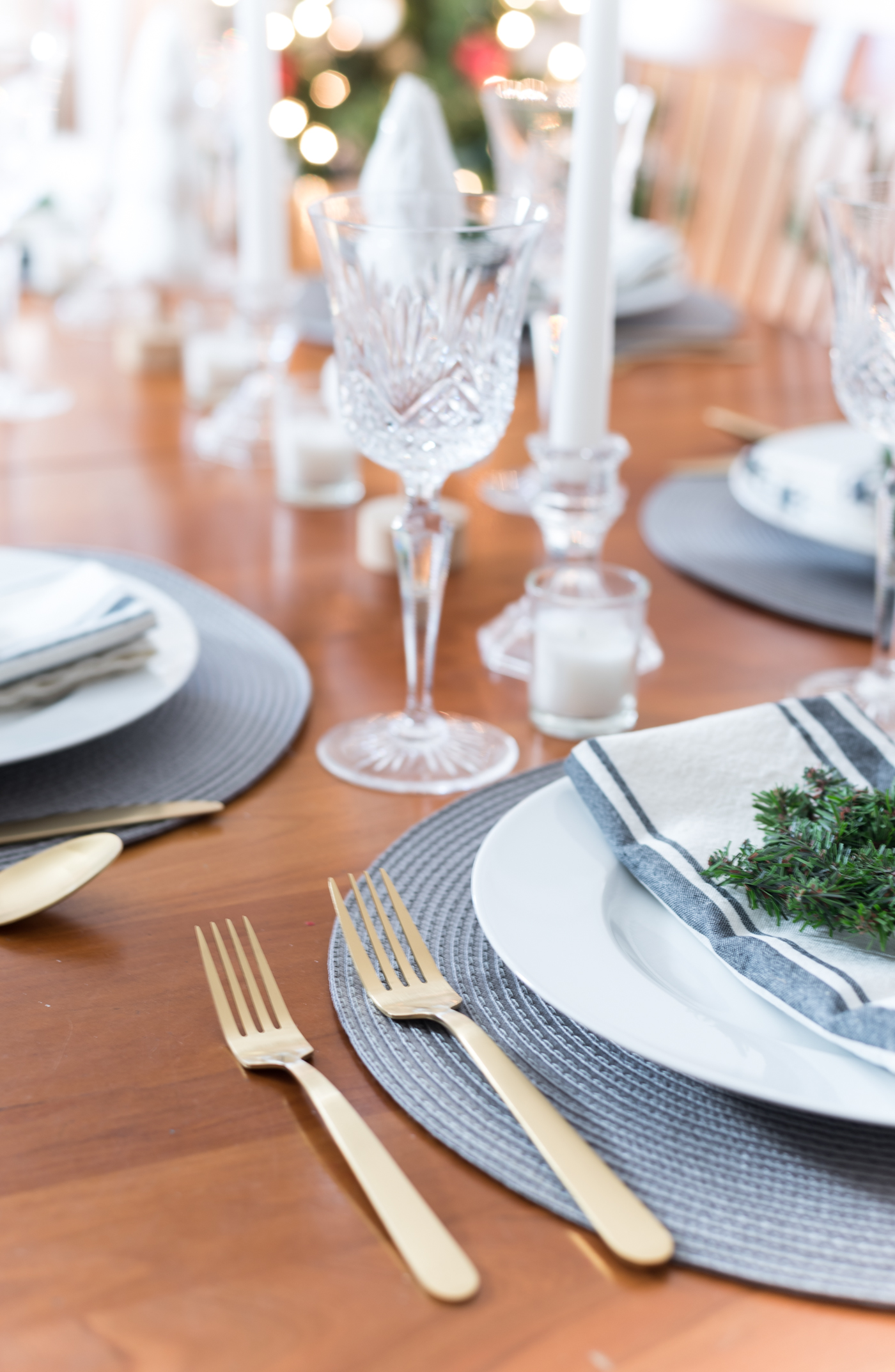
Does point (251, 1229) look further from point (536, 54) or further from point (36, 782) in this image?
point (536, 54)

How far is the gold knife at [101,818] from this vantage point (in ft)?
2.02

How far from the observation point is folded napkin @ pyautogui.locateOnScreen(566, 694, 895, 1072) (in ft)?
1.49

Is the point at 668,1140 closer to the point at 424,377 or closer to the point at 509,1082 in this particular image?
the point at 509,1082

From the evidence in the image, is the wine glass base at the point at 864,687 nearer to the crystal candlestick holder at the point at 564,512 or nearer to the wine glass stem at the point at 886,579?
the wine glass stem at the point at 886,579

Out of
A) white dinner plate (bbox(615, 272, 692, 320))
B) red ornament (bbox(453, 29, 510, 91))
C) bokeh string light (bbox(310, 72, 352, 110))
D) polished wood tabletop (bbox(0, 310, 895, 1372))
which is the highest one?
red ornament (bbox(453, 29, 510, 91))

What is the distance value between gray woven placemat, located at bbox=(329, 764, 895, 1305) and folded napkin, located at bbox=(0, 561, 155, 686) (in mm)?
240

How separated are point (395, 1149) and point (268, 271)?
2.93ft

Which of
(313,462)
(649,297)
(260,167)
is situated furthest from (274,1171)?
(649,297)

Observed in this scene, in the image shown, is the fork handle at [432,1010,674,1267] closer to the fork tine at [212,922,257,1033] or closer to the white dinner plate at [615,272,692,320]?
the fork tine at [212,922,257,1033]

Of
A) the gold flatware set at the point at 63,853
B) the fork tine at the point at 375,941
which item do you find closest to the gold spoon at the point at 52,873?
the gold flatware set at the point at 63,853

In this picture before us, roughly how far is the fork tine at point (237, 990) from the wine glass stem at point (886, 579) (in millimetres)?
425

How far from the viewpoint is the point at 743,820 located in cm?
58

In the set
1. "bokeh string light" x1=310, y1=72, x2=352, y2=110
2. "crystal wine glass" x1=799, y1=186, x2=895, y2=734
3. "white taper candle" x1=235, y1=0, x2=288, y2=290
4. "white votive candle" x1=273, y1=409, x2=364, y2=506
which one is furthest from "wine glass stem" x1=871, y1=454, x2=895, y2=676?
"bokeh string light" x1=310, y1=72, x2=352, y2=110

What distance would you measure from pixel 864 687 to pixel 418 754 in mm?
265
